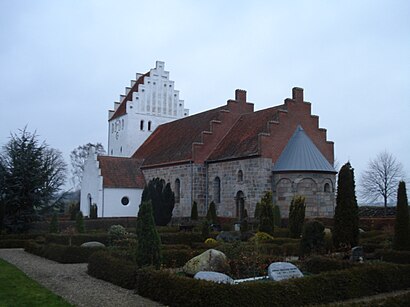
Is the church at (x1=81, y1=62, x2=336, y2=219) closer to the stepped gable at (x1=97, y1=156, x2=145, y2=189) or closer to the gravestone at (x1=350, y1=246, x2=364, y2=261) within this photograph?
the stepped gable at (x1=97, y1=156, x2=145, y2=189)

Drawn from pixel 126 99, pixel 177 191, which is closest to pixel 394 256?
pixel 177 191

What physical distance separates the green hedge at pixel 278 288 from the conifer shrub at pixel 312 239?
10.9 ft

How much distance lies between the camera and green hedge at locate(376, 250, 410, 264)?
13.4 metres

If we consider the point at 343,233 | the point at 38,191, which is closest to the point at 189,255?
the point at 343,233

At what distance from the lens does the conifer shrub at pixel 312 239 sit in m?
14.3

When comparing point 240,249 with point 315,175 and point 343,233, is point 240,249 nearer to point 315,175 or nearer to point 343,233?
point 343,233

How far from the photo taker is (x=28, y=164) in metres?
22.8

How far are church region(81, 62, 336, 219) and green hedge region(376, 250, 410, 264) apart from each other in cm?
1219

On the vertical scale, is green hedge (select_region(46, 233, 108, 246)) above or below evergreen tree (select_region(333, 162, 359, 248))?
below

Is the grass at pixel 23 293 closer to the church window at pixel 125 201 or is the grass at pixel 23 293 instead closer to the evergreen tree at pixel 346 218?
the evergreen tree at pixel 346 218

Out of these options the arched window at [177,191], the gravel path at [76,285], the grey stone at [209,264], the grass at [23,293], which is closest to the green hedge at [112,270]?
the gravel path at [76,285]

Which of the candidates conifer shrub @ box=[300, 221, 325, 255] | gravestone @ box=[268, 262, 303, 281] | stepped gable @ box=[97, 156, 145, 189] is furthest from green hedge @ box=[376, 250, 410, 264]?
stepped gable @ box=[97, 156, 145, 189]

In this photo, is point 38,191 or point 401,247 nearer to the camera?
point 401,247

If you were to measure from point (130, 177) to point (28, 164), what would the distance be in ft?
44.2
